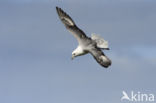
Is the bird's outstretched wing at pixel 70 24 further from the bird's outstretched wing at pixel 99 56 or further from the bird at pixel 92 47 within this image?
the bird's outstretched wing at pixel 99 56

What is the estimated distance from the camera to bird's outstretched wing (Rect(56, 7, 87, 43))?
67.3 feet

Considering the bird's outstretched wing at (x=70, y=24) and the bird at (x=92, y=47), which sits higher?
the bird's outstretched wing at (x=70, y=24)

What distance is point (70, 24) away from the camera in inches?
819

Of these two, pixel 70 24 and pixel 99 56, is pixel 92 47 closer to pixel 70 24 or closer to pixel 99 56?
pixel 99 56

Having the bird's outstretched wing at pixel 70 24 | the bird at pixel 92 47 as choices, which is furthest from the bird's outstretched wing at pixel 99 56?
the bird's outstretched wing at pixel 70 24

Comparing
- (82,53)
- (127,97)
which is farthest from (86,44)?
(127,97)

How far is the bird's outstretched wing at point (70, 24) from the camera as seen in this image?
67.3 ft

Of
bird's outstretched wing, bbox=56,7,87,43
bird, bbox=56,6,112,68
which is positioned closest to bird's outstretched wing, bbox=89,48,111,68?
bird, bbox=56,6,112,68

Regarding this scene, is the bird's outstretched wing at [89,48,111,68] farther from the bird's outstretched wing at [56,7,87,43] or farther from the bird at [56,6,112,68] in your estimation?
the bird's outstretched wing at [56,7,87,43]

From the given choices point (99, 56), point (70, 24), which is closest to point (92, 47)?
point (99, 56)

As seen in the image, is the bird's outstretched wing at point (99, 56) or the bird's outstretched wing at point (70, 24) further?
the bird's outstretched wing at point (70, 24)

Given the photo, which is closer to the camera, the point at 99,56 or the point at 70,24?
the point at 99,56

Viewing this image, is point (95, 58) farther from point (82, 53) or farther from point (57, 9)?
point (57, 9)

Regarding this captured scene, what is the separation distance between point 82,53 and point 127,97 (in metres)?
2.68
